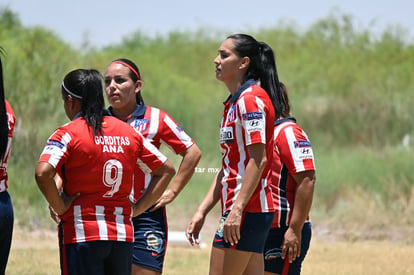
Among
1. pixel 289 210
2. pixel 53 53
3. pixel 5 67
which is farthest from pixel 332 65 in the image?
pixel 289 210

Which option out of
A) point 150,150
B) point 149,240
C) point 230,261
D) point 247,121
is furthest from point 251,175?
point 149,240

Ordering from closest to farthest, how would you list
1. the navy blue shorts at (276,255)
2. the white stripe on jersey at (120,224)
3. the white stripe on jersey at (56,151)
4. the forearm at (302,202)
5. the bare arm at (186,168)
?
1. the white stripe on jersey at (56,151)
2. the white stripe on jersey at (120,224)
3. the forearm at (302,202)
4. the navy blue shorts at (276,255)
5. the bare arm at (186,168)

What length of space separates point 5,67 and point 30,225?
399 cm

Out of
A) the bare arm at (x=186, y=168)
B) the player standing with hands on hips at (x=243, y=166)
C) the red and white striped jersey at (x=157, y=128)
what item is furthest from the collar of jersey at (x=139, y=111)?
the player standing with hands on hips at (x=243, y=166)

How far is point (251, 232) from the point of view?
462 cm

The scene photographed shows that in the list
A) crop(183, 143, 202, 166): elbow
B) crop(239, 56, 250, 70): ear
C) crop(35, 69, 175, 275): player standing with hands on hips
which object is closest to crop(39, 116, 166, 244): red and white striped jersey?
crop(35, 69, 175, 275): player standing with hands on hips

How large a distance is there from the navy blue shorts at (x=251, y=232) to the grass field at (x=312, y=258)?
4.49 m

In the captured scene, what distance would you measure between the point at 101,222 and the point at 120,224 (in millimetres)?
124

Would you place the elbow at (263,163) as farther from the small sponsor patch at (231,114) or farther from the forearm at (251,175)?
the small sponsor patch at (231,114)

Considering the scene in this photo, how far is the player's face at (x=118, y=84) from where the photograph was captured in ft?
18.1

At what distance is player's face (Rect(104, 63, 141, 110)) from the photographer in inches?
218

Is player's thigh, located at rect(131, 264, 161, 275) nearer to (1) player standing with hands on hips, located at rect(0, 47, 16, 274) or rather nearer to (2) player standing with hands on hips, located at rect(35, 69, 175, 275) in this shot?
(2) player standing with hands on hips, located at rect(35, 69, 175, 275)

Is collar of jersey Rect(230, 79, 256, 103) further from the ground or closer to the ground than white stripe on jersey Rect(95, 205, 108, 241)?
further from the ground

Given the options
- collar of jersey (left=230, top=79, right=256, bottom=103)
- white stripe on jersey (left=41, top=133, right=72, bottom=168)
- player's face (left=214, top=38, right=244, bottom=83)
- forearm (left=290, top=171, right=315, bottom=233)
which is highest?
player's face (left=214, top=38, right=244, bottom=83)
